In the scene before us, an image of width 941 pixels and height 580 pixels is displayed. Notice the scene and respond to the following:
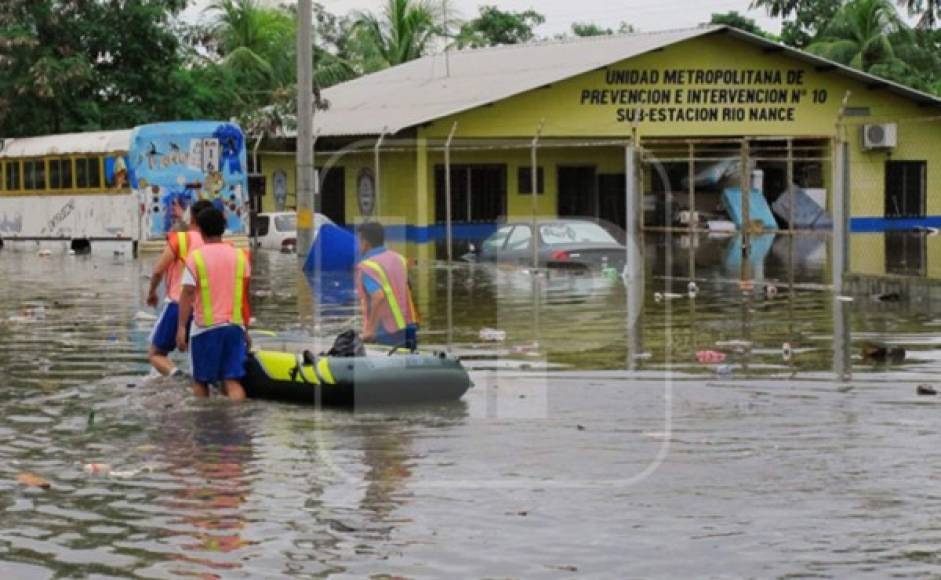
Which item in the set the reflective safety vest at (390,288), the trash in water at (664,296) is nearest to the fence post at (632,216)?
the trash in water at (664,296)

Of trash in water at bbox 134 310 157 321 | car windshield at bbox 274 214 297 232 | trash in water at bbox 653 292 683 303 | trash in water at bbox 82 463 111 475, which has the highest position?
car windshield at bbox 274 214 297 232

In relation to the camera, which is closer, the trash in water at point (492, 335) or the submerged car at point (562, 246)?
the trash in water at point (492, 335)

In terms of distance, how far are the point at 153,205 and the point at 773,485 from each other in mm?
29651

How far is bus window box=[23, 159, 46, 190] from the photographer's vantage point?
1667 inches

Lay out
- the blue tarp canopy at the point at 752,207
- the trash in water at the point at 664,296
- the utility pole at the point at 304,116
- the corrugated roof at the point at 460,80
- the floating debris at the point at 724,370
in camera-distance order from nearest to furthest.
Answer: the floating debris at the point at 724,370, the trash in water at the point at 664,296, the utility pole at the point at 304,116, the corrugated roof at the point at 460,80, the blue tarp canopy at the point at 752,207

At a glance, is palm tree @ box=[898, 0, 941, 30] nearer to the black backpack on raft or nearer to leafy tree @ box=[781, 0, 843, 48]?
leafy tree @ box=[781, 0, 843, 48]

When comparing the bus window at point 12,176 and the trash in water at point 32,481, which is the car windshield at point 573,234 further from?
the trash in water at point 32,481

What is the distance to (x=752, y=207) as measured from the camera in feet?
143

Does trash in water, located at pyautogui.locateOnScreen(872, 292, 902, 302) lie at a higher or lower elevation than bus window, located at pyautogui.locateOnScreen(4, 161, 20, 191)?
lower

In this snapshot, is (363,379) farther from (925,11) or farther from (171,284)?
(925,11)

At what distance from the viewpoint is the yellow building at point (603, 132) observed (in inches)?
1601

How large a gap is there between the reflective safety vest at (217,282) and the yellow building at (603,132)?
24.8m

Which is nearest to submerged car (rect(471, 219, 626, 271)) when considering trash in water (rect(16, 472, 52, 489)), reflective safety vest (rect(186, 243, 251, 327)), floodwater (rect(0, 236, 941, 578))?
floodwater (rect(0, 236, 941, 578))

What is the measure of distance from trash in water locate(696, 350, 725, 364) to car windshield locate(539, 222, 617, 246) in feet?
42.9
